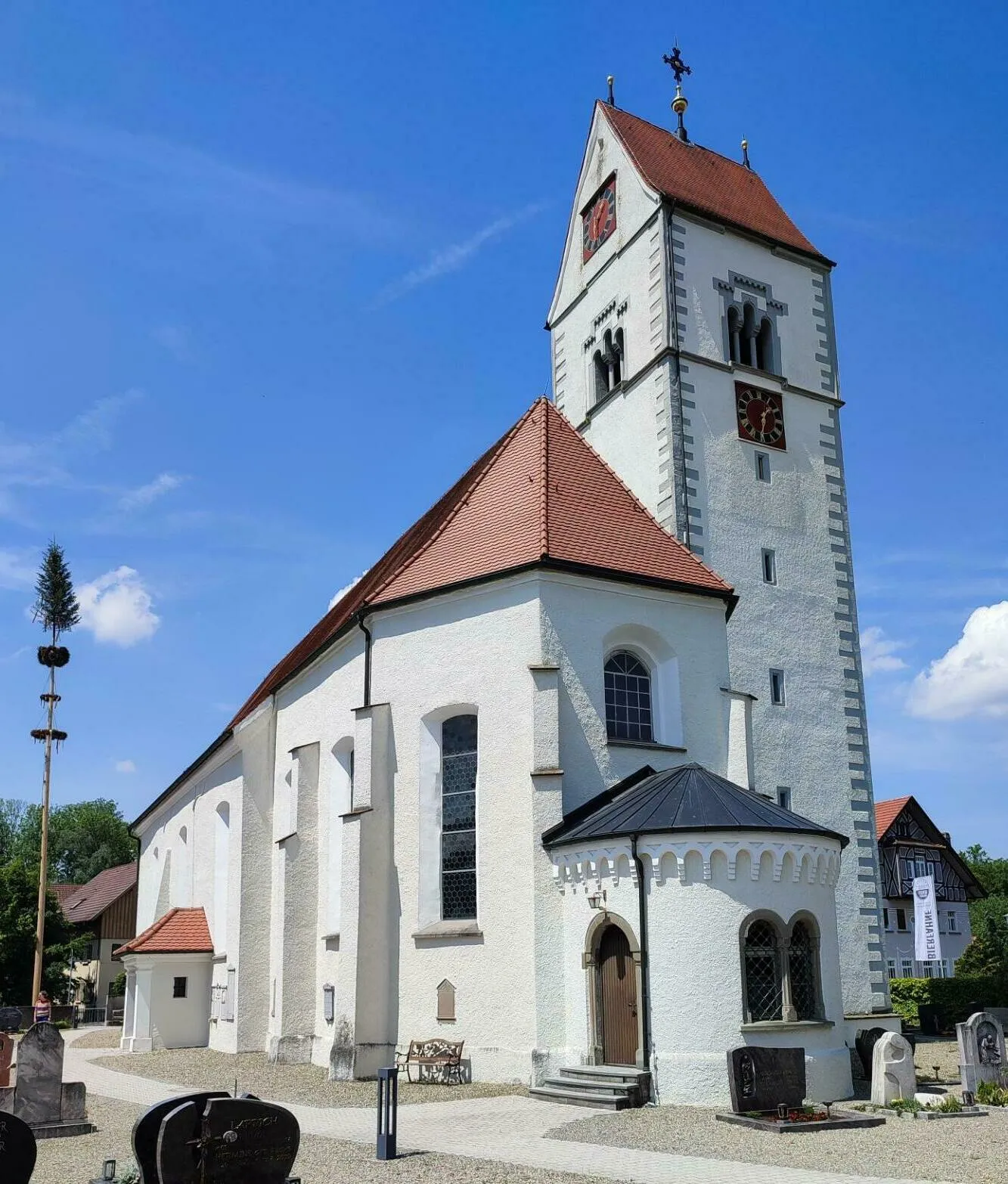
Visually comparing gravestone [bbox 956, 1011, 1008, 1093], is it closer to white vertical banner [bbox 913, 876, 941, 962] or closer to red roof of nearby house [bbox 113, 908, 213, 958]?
white vertical banner [bbox 913, 876, 941, 962]

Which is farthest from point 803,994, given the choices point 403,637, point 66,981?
point 66,981

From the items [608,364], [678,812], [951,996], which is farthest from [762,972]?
[951,996]

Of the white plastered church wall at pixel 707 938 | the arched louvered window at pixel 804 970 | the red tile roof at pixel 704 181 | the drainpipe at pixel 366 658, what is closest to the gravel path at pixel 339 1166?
the white plastered church wall at pixel 707 938

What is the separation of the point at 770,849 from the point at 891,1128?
3.75 meters

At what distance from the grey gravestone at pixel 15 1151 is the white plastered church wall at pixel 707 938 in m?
9.11

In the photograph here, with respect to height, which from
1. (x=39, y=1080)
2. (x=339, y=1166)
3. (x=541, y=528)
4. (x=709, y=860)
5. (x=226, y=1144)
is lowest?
(x=339, y=1166)

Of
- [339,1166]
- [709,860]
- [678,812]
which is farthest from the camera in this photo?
[678,812]

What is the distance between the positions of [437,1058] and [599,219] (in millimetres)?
20822

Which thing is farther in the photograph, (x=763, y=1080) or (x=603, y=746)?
(x=603, y=746)

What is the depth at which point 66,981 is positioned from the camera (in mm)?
43656

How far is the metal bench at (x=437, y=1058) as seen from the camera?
16547 mm

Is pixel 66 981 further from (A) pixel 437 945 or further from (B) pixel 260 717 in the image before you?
(A) pixel 437 945

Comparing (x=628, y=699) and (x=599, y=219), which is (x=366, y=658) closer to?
(x=628, y=699)

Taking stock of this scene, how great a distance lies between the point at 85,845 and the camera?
8444 centimetres
